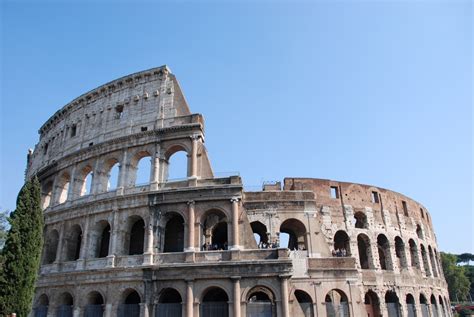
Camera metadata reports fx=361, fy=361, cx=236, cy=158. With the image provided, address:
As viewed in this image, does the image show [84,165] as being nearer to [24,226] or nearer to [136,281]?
[24,226]

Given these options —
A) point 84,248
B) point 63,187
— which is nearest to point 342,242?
point 84,248

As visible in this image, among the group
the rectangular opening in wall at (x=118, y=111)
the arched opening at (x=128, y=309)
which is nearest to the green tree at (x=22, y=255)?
the arched opening at (x=128, y=309)

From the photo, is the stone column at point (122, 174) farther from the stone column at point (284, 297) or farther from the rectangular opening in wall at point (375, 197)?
the rectangular opening in wall at point (375, 197)

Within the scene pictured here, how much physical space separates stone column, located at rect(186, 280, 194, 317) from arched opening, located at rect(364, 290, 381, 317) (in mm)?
11726

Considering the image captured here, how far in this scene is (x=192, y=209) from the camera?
17.6 metres

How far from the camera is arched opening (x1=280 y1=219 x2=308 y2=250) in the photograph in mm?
19727

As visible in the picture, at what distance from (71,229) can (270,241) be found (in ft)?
37.0

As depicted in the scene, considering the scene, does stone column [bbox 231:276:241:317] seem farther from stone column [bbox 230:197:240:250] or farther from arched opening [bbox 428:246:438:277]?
arched opening [bbox 428:246:438:277]

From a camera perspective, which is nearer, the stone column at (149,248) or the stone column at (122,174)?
the stone column at (149,248)

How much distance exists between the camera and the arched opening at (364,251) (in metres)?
23.3

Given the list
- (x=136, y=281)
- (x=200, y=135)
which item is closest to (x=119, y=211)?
(x=136, y=281)

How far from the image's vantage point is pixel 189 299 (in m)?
16.2

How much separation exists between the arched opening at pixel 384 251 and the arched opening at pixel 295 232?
7.18 metres

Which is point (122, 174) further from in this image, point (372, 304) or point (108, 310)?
point (372, 304)
